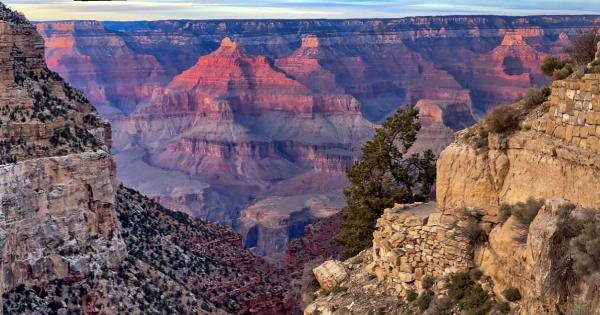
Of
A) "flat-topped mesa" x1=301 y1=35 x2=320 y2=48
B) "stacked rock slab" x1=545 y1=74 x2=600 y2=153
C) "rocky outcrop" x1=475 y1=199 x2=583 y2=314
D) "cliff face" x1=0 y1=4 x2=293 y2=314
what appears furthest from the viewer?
"flat-topped mesa" x1=301 y1=35 x2=320 y2=48

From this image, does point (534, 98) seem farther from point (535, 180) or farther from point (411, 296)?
point (411, 296)

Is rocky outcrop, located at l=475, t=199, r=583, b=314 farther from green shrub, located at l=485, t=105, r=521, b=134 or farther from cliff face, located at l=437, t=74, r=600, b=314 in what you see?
green shrub, located at l=485, t=105, r=521, b=134

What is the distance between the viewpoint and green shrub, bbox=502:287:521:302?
1370cm

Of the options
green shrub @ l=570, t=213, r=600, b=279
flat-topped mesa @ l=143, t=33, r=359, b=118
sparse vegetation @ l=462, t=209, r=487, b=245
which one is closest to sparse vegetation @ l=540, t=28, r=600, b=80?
sparse vegetation @ l=462, t=209, r=487, b=245

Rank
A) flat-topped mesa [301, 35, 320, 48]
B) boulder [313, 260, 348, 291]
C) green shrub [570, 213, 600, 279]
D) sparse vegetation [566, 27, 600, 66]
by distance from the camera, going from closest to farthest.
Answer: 1. green shrub [570, 213, 600, 279]
2. sparse vegetation [566, 27, 600, 66]
3. boulder [313, 260, 348, 291]
4. flat-topped mesa [301, 35, 320, 48]

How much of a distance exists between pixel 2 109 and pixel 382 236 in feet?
59.8

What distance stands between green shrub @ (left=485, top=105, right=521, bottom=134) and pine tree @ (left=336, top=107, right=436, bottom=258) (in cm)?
675

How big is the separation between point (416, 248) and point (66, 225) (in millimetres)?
18298

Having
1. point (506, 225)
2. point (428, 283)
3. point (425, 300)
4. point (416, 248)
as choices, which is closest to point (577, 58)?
point (416, 248)

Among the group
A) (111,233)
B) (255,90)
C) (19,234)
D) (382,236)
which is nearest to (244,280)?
(111,233)

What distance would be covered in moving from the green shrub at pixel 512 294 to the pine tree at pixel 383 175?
9225 millimetres

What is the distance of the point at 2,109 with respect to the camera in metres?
31.1

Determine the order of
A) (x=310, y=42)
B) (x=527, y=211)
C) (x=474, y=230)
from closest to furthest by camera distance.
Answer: (x=527, y=211) < (x=474, y=230) < (x=310, y=42)

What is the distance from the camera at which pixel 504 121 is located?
16.1 metres
